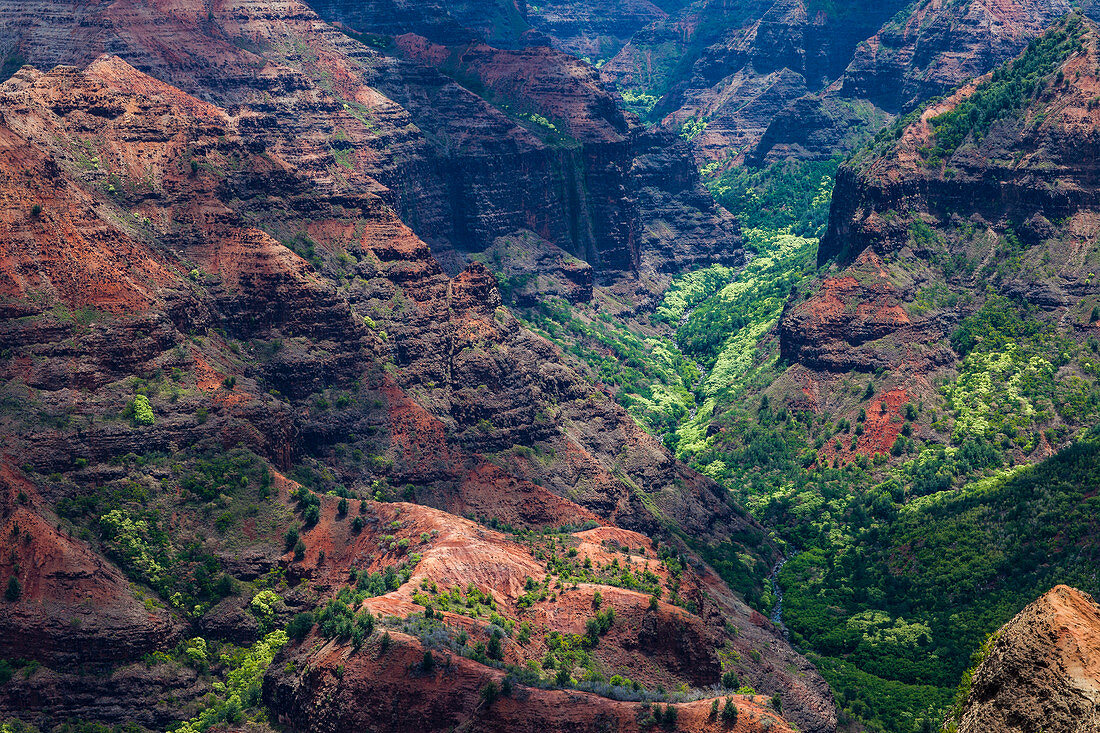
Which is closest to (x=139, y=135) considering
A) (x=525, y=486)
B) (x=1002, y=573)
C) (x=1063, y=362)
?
(x=525, y=486)

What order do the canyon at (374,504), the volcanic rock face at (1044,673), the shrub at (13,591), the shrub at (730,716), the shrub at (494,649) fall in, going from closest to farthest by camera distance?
the volcanic rock face at (1044,673) < the shrub at (730,716) < the shrub at (494,649) < the shrub at (13,591) < the canyon at (374,504)

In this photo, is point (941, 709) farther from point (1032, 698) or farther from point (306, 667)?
point (1032, 698)

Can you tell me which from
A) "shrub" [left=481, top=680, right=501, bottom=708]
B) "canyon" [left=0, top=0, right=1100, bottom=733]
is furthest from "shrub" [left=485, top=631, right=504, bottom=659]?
"shrub" [left=481, top=680, right=501, bottom=708]

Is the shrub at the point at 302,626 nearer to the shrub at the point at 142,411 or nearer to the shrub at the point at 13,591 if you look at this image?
the shrub at the point at 13,591

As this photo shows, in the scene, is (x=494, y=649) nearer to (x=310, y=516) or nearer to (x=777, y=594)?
(x=310, y=516)

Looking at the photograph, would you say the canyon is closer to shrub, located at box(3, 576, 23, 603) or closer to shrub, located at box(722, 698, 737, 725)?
shrub, located at box(722, 698, 737, 725)

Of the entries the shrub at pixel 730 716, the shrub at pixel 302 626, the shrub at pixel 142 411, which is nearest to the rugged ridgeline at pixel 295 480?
the shrub at pixel 142 411

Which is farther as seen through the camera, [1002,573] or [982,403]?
[982,403]
